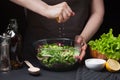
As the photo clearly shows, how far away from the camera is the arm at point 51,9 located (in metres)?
1.54

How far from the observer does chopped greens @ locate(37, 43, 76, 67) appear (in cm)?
155

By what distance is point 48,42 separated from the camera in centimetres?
175

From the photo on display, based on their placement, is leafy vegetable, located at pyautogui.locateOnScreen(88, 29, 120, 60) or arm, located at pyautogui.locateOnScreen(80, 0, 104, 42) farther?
arm, located at pyautogui.locateOnScreen(80, 0, 104, 42)

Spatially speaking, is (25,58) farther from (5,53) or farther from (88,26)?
(88,26)

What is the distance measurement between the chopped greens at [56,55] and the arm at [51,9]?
15 cm

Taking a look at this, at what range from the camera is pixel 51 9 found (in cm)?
160

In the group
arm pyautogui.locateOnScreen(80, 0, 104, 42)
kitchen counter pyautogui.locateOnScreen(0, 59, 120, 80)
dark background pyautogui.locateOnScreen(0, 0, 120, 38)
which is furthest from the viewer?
dark background pyautogui.locateOnScreen(0, 0, 120, 38)

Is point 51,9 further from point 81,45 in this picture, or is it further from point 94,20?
point 94,20

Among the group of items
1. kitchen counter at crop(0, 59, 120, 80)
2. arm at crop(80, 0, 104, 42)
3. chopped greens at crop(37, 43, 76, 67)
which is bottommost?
kitchen counter at crop(0, 59, 120, 80)

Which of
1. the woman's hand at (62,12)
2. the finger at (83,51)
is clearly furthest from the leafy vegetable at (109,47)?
the woman's hand at (62,12)

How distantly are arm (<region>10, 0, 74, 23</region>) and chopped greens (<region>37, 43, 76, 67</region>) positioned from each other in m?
0.15

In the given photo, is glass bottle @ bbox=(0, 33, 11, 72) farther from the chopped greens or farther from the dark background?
the dark background

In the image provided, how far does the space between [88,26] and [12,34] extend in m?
0.57

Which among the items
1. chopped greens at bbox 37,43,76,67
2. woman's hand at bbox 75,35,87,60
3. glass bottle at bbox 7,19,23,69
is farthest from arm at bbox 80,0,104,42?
glass bottle at bbox 7,19,23,69
